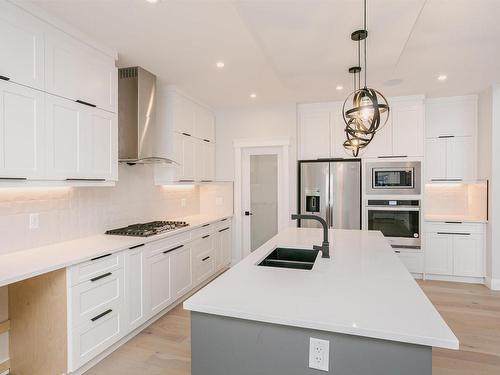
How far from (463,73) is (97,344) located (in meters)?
4.52

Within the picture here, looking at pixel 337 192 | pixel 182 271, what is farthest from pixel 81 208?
pixel 337 192

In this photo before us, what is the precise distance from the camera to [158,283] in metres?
3.10

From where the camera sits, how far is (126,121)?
3.18 meters

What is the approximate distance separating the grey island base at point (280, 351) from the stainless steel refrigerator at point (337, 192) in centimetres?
334

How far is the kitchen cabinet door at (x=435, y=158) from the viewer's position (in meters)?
4.52

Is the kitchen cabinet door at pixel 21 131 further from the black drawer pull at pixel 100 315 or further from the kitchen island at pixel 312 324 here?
the kitchen island at pixel 312 324

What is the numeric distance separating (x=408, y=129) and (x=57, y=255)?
4.47 m

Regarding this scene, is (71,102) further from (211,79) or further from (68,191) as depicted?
(211,79)

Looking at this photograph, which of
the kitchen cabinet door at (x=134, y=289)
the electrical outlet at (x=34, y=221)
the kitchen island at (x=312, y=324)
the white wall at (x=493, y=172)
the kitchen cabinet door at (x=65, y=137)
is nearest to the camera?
the kitchen island at (x=312, y=324)

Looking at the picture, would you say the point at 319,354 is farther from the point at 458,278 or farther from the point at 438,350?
the point at 458,278

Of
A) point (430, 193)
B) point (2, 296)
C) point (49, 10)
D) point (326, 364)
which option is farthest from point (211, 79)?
point (430, 193)

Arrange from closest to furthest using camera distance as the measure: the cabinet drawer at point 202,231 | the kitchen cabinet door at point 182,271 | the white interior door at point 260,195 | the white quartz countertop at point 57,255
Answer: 1. the white quartz countertop at point 57,255
2. the kitchen cabinet door at point 182,271
3. the cabinet drawer at point 202,231
4. the white interior door at point 260,195

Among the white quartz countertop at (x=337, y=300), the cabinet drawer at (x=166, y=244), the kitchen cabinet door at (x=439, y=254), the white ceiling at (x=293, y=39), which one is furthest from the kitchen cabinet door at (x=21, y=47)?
the kitchen cabinet door at (x=439, y=254)

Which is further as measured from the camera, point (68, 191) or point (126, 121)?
point (126, 121)
